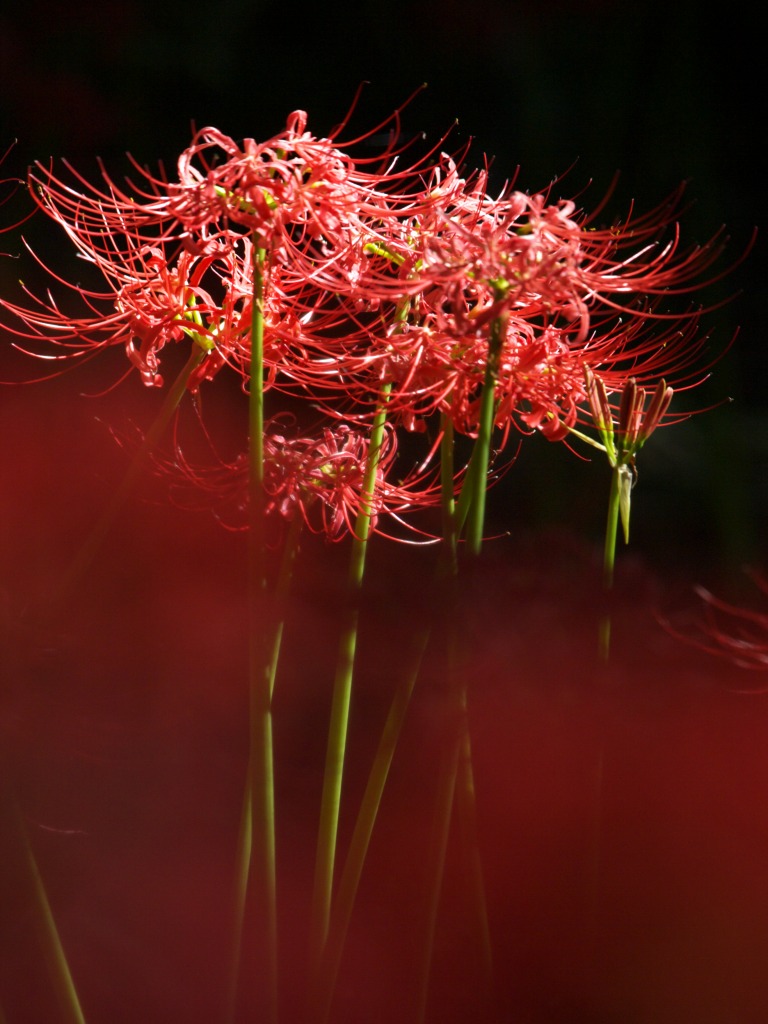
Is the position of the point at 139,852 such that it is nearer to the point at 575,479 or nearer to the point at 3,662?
the point at 3,662

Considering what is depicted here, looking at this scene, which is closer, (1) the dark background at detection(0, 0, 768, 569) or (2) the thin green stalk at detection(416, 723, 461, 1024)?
(2) the thin green stalk at detection(416, 723, 461, 1024)

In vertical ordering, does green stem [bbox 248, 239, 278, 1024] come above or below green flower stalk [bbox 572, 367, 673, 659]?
below

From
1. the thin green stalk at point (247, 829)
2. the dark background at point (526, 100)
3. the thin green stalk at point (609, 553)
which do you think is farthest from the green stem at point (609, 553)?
the dark background at point (526, 100)

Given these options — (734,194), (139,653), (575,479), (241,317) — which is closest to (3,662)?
(139,653)

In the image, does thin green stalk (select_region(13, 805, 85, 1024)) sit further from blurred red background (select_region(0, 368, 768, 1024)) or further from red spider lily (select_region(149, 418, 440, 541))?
red spider lily (select_region(149, 418, 440, 541))

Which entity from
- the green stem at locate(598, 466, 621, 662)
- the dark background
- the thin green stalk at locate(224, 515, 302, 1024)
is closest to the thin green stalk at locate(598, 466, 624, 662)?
the green stem at locate(598, 466, 621, 662)

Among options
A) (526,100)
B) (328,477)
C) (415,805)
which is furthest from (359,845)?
(526,100)

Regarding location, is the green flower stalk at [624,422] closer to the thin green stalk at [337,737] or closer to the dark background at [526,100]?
the thin green stalk at [337,737]
